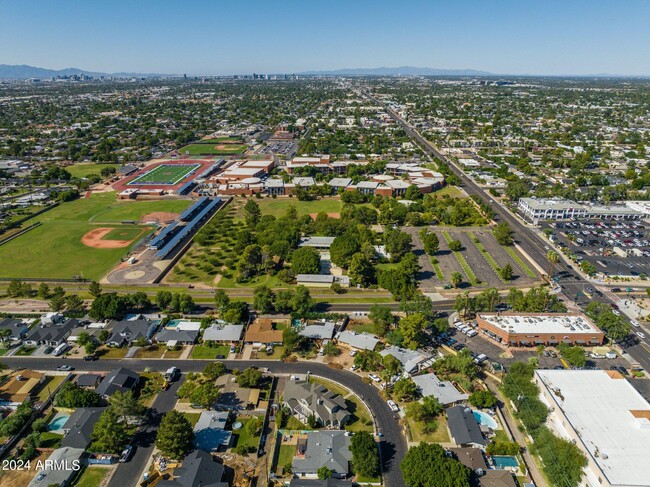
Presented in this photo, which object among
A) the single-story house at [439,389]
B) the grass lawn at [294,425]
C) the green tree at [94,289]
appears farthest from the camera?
the green tree at [94,289]

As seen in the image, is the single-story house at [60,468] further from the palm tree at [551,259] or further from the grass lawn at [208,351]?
the palm tree at [551,259]

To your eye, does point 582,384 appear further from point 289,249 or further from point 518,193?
point 518,193

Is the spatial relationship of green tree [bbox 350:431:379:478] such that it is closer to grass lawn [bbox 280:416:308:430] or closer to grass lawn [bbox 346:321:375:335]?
grass lawn [bbox 280:416:308:430]

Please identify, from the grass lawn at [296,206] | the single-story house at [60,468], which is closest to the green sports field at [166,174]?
the grass lawn at [296,206]

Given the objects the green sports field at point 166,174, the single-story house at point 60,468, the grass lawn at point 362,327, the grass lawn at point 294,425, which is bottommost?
the grass lawn at point 294,425

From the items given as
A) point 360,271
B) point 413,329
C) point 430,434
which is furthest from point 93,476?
point 360,271

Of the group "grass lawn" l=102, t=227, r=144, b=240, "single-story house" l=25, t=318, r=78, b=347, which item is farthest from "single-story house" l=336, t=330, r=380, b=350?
"grass lawn" l=102, t=227, r=144, b=240

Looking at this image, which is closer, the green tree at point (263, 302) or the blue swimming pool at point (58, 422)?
the blue swimming pool at point (58, 422)
